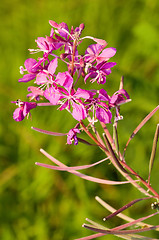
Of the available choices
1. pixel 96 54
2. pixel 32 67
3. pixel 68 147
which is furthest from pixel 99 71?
pixel 68 147

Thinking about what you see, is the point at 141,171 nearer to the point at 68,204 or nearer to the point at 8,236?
the point at 68,204

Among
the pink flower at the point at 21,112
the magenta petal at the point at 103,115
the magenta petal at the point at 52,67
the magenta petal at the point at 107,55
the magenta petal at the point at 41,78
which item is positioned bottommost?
the magenta petal at the point at 103,115

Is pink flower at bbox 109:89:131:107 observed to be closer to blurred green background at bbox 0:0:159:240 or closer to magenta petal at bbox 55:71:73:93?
magenta petal at bbox 55:71:73:93

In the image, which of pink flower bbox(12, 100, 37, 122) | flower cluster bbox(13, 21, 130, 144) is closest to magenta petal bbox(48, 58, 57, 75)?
flower cluster bbox(13, 21, 130, 144)

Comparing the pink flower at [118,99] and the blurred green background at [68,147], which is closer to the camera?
the pink flower at [118,99]

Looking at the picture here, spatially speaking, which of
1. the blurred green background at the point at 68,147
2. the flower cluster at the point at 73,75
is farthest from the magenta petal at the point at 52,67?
the blurred green background at the point at 68,147

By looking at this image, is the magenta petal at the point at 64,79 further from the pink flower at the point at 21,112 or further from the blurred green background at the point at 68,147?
the blurred green background at the point at 68,147

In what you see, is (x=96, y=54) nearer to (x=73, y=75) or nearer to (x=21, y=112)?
(x=73, y=75)

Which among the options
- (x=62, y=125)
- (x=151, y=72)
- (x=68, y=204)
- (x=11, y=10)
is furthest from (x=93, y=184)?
(x=11, y=10)

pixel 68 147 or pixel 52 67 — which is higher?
pixel 68 147
